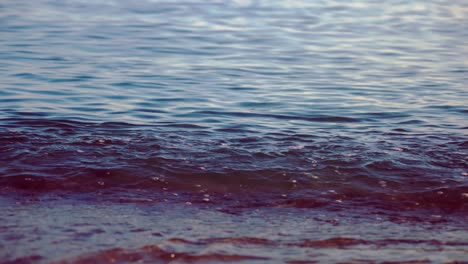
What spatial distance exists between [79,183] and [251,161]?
1.36 metres

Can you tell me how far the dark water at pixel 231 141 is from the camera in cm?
436

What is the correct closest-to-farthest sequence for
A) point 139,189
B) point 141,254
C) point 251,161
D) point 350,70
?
point 141,254, point 139,189, point 251,161, point 350,70

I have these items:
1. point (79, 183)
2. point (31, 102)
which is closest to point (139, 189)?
point (79, 183)

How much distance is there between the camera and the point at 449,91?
8742 millimetres

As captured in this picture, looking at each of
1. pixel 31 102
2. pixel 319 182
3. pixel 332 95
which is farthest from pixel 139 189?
pixel 332 95

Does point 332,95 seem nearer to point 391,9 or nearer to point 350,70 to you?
point 350,70

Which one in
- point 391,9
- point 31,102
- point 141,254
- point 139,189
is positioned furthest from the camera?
point 391,9

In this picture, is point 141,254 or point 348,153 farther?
point 348,153

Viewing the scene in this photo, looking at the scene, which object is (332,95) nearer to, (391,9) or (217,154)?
(217,154)

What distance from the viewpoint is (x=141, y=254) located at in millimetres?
4043

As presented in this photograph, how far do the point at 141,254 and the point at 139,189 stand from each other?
1379 mm

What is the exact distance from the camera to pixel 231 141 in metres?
6.69

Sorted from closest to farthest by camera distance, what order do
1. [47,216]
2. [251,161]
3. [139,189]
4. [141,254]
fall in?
[141,254], [47,216], [139,189], [251,161]

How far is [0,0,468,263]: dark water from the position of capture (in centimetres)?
436
